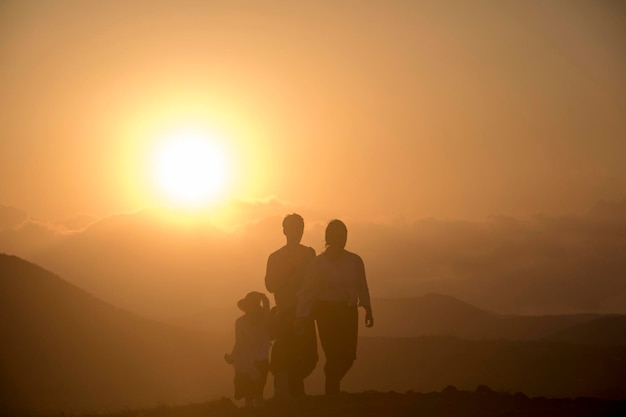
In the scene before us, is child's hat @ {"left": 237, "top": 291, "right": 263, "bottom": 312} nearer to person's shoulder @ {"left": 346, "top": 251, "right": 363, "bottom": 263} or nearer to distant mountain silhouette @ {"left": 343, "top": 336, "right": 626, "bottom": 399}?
person's shoulder @ {"left": 346, "top": 251, "right": 363, "bottom": 263}

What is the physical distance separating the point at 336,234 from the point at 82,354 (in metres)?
40.8

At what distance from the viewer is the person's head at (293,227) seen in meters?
15.5

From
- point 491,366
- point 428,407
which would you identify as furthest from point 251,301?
point 491,366

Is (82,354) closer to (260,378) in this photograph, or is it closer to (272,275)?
(260,378)

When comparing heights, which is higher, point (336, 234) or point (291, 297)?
point (336, 234)

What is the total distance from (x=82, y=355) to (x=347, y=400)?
41.3 m

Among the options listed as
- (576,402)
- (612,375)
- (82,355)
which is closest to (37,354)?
(82,355)

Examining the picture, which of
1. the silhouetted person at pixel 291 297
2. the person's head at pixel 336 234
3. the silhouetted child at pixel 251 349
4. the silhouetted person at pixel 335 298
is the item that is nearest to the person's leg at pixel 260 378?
the silhouetted child at pixel 251 349

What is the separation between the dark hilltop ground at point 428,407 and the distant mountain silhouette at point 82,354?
32473mm

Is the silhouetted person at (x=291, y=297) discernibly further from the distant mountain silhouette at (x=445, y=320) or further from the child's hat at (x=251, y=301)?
the distant mountain silhouette at (x=445, y=320)

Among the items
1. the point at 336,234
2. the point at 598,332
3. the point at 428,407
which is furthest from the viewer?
the point at 598,332

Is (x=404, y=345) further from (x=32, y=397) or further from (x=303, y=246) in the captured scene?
(x=303, y=246)

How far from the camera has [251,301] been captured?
17172 millimetres

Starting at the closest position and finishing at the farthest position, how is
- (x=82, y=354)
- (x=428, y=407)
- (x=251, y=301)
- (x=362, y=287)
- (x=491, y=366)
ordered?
1. (x=428, y=407)
2. (x=362, y=287)
3. (x=251, y=301)
4. (x=491, y=366)
5. (x=82, y=354)
